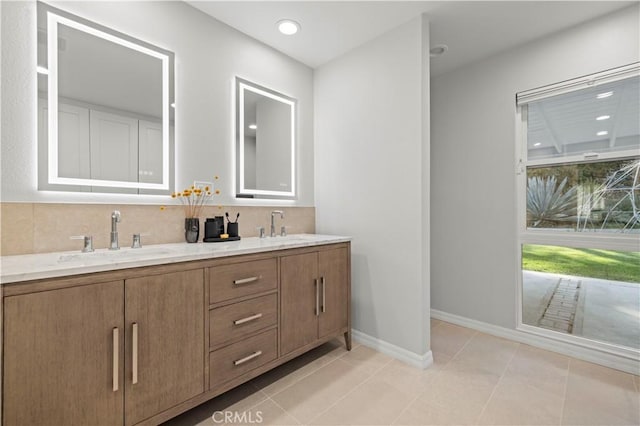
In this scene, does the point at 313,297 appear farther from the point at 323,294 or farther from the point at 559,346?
the point at 559,346

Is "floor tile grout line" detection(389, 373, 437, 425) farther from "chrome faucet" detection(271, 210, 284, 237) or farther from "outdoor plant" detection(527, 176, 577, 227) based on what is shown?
"outdoor plant" detection(527, 176, 577, 227)

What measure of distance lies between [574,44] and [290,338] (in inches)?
117

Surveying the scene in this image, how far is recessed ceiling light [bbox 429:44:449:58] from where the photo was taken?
231 cm

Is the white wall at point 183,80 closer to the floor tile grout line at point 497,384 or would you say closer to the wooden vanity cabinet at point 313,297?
the wooden vanity cabinet at point 313,297

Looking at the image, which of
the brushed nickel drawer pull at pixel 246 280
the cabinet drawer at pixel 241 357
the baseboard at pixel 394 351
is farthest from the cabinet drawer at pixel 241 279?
the baseboard at pixel 394 351

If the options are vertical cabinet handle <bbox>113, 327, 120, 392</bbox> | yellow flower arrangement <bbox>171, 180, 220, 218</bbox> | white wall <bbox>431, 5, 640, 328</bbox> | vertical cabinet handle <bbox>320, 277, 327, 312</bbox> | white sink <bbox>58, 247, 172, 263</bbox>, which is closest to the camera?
vertical cabinet handle <bbox>113, 327, 120, 392</bbox>

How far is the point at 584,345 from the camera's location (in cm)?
199

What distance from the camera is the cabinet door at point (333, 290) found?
195 cm

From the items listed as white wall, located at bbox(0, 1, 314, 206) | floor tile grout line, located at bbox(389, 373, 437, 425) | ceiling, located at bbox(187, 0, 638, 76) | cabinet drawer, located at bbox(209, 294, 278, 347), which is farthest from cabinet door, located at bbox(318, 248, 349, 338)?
ceiling, located at bbox(187, 0, 638, 76)

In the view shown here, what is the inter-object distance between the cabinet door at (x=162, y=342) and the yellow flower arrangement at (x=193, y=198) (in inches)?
27.2

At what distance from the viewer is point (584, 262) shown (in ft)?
6.84

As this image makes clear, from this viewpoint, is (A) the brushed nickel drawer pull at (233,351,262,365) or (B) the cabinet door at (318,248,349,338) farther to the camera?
(B) the cabinet door at (318,248,349,338)

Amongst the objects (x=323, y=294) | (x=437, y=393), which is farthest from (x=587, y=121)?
(x=323, y=294)

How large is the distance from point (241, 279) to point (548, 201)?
248 cm
